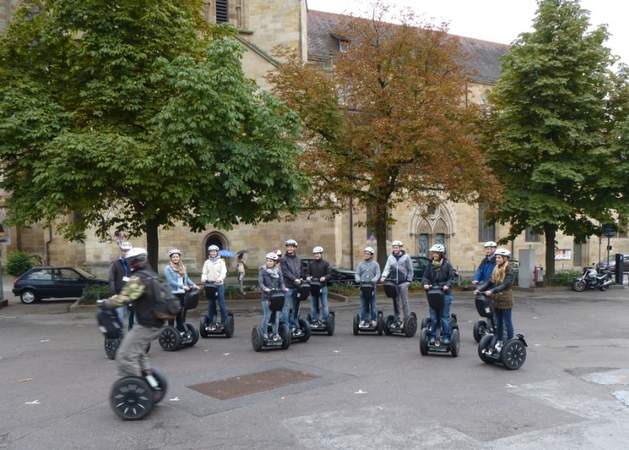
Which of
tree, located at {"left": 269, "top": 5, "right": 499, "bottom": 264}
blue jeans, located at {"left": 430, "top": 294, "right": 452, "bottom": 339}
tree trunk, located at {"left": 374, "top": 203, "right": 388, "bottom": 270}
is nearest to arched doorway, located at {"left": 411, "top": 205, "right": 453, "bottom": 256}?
Result: tree trunk, located at {"left": 374, "top": 203, "right": 388, "bottom": 270}

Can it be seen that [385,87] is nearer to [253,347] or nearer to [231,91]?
[231,91]

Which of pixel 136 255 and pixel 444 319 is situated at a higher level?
pixel 136 255

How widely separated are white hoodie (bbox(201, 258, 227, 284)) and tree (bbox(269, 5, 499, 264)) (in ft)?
27.0

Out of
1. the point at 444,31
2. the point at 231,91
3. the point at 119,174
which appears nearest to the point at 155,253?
the point at 119,174

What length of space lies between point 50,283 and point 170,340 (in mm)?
11825

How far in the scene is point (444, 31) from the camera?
20.7 metres

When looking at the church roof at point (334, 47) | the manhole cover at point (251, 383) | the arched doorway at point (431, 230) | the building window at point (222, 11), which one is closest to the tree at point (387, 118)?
the manhole cover at point (251, 383)

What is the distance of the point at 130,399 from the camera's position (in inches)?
257

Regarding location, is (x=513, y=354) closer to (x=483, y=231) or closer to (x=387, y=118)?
(x=387, y=118)

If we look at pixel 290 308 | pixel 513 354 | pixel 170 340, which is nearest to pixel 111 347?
pixel 170 340

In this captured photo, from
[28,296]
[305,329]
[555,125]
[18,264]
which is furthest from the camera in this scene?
[18,264]

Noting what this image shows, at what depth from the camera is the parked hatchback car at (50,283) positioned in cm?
2025

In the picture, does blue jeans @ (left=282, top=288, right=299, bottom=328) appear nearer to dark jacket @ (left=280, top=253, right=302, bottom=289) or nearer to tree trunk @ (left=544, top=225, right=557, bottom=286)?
dark jacket @ (left=280, top=253, right=302, bottom=289)

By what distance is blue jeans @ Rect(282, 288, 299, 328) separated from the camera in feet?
36.1
